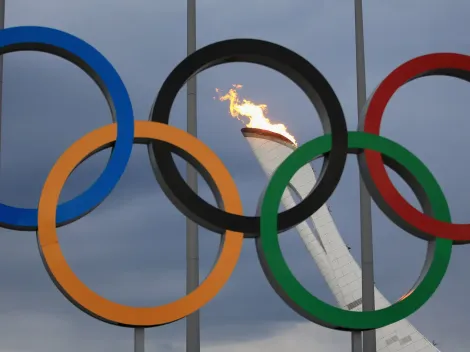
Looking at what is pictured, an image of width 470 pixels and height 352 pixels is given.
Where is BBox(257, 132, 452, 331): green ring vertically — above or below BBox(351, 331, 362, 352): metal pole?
above

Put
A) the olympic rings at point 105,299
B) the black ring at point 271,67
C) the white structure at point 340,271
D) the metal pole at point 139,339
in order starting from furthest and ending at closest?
1. the white structure at point 340,271
2. the black ring at point 271,67
3. the metal pole at point 139,339
4. the olympic rings at point 105,299

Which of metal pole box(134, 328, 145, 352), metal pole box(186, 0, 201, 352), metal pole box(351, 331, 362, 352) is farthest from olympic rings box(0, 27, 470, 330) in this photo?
metal pole box(186, 0, 201, 352)

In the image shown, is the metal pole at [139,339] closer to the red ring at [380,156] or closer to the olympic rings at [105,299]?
the olympic rings at [105,299]

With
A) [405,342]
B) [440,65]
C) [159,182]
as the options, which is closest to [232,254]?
[159,182]

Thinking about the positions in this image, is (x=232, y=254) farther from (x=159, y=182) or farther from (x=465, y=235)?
(x=465, y=235)

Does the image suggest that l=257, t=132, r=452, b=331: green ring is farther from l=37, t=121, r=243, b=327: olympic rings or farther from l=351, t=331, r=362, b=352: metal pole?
l=37, t=121, r=243, b=327: olympic rings

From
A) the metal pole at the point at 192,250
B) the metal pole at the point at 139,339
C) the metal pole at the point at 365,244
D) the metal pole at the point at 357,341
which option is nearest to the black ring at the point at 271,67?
the metal pole at the point at 192,250
